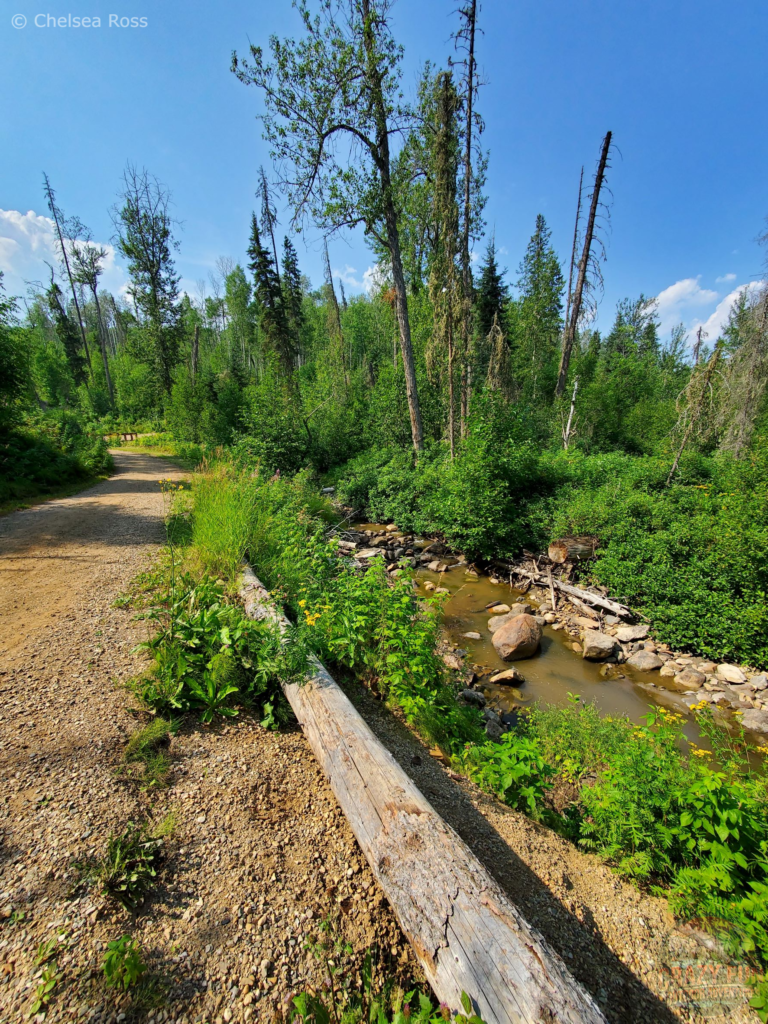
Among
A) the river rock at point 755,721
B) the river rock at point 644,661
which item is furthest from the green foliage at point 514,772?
the river rock at point 644,661

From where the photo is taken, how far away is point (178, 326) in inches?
1006

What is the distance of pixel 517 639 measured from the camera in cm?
639

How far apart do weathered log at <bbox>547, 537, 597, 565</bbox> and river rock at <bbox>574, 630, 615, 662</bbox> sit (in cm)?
251

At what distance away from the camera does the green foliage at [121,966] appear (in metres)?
1.55

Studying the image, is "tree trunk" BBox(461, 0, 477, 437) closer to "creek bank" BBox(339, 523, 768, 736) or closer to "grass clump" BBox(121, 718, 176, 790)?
"creek bank" BBox(339, 523, 768, 736)

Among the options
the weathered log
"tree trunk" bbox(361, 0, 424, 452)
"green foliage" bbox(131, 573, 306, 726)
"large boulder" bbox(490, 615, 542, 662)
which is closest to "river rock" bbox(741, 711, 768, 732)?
"large boulder" bbox(490, 615, 542, 662)

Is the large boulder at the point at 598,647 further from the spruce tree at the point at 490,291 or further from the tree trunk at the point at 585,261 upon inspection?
the spruce tree at the point at 490,291

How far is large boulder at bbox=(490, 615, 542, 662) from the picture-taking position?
634cm

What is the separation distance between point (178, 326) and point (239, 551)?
26.6 metres

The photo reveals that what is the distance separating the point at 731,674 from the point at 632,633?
1.34m

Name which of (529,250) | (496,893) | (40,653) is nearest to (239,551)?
(40,653)

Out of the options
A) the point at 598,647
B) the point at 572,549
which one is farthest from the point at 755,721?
the point at 572,549

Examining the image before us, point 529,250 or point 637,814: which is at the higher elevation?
point 529,250

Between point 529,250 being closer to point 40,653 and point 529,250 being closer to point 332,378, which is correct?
point 332,378
